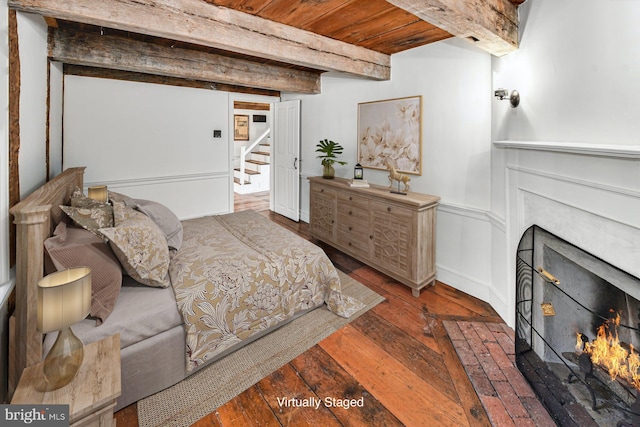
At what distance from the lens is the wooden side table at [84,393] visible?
994mm

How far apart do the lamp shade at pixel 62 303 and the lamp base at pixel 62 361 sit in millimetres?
68

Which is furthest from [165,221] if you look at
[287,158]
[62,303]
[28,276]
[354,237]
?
[287,158]

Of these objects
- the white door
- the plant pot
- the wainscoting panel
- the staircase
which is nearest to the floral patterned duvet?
the plant pot

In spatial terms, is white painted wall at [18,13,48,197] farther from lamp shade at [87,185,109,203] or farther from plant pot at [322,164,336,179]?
plant pot at [322,164,336,179]

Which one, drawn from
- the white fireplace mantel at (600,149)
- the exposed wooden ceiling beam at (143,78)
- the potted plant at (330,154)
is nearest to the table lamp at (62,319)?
the white fireplace mantel at (600,149)

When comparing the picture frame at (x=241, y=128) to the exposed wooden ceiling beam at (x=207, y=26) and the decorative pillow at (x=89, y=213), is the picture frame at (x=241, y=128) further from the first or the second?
the decorative pillow at (x=89, y=213)

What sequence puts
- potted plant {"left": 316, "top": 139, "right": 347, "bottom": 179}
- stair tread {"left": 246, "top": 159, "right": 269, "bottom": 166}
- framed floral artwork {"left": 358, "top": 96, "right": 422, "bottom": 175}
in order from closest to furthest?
framed floral artwork {"left": 358, "top": 96, "right": 422, "bottom": 175}
potted plant {"left": 316, "top": 139, "right": 347, "bottom": 179}
stair tread {"left": 246, "top": 159, "right": 269, "bottom": 166}

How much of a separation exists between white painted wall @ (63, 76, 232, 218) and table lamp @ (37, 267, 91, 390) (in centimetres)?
328

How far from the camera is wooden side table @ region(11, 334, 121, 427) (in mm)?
994

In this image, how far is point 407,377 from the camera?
180 cm

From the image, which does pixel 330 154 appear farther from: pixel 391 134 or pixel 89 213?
A: pixel 89 213

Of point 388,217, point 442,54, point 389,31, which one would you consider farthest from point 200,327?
point 442,54

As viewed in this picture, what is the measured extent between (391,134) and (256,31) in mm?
1716

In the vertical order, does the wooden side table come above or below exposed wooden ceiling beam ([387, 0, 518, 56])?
below
